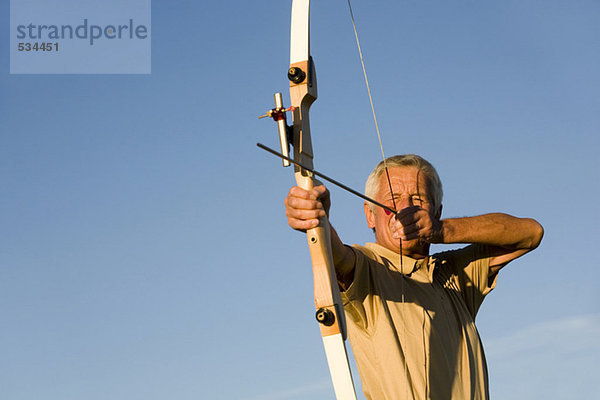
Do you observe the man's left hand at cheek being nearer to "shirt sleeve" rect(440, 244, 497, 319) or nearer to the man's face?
the man's face

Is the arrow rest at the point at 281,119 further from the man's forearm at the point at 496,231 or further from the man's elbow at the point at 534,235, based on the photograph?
the man's elbow at the point at 534,235

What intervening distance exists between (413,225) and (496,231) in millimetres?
528

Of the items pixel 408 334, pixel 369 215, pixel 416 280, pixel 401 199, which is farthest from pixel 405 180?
pixel 408 334

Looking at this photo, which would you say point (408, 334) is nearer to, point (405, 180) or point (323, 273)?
point (323, 273)

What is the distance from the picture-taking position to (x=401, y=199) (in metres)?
2.59

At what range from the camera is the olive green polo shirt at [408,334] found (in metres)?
2.25

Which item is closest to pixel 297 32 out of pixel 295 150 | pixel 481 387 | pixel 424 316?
pixel 295 150

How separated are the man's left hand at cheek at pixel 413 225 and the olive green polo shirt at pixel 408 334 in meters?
0.15

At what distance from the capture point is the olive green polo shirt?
7.37 feet

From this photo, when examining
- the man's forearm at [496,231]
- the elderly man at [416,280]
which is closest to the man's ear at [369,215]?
the elderly man at [416,280]

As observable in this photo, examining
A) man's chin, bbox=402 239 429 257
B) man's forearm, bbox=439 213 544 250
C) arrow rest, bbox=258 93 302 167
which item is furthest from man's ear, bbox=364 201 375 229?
arrow rest, bbox=258 93 302 167

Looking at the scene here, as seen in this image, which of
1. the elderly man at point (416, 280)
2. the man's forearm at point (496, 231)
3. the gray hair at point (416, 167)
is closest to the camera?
the elderly man at point (416, 280)

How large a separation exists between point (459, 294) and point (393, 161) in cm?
55

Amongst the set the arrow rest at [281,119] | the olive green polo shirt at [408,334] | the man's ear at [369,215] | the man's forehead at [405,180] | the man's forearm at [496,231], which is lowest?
the olive green polo shirt at [408,334]
